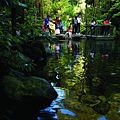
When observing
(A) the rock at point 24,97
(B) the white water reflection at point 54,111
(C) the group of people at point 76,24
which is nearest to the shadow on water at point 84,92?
(B) the white water reflection at point 54,111

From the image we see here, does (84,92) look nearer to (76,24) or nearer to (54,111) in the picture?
(54,111)

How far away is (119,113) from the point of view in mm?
5051

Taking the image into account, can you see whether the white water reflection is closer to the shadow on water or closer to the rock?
the shadow on water

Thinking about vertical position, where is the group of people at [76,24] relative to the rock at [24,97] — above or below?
below

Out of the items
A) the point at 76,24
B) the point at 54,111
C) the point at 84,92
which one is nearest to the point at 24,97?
the point at 54,111

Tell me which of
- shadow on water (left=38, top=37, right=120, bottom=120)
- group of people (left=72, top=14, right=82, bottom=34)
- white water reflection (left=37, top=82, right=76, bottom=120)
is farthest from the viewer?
group of people (left=72, top=14, right=82, bottom=34)

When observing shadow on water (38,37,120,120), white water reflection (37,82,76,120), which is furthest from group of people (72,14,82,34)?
white water reflection (37,82,76,120)

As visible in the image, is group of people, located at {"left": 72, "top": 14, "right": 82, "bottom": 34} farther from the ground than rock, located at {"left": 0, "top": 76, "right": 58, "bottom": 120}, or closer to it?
closer to it

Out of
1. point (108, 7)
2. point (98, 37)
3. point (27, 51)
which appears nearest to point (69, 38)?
point (98, 37)

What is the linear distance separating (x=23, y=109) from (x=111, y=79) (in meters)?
3.44

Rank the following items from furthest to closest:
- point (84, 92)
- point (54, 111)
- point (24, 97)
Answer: point (84, 92) → point (24, 97) → point (54, 111)

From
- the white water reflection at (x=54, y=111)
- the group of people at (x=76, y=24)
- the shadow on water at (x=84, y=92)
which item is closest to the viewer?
the white water reflection at (x=54, y=111)

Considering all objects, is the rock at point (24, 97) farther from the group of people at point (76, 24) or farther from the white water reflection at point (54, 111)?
the group of people at point (76, 24)

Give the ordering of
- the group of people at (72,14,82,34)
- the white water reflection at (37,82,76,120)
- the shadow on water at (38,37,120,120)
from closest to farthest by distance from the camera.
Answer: the white water reflection at (37,82,76,120), the shadow on water at (38,37,120,120), the group of people at (72,14,82,34)
